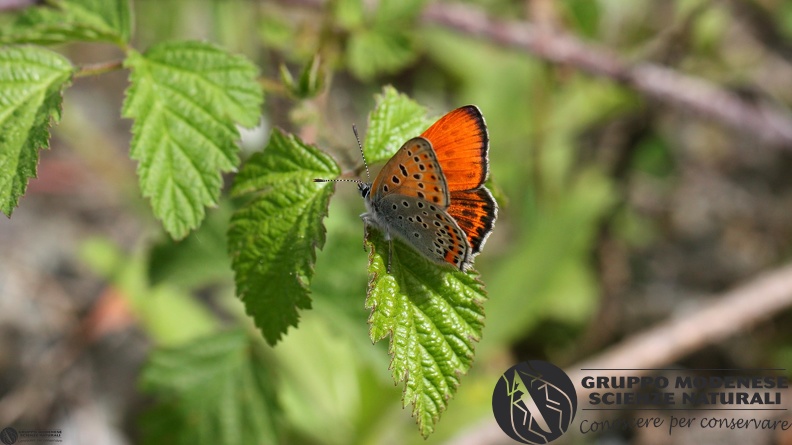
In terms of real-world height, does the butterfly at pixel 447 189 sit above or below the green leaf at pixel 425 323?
above

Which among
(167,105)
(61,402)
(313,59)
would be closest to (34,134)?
(167,105)

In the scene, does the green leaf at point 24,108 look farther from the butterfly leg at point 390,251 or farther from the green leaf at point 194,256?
the green leaf at point 194,256

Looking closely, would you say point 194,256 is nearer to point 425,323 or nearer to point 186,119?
point 186,119

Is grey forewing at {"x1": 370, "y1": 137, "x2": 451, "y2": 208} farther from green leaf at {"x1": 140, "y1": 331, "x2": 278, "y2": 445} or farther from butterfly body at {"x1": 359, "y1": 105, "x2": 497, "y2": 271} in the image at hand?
green leaf at {"x1": 140, "y1": 331, "x2": 278, "y2": 445}

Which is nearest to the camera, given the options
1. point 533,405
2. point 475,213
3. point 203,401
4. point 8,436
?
point 475,213

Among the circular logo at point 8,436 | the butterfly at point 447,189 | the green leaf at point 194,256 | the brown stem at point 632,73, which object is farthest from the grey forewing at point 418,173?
the circular logo at point 8,436

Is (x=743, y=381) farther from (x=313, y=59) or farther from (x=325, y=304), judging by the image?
(x=313, y=59)

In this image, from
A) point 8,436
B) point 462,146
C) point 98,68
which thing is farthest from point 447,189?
point 8,436
